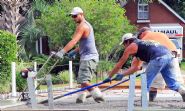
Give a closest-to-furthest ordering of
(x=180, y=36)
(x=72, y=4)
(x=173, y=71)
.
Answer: (x=173, y=71) → (x=72, y=4) → (x=180, y=36)

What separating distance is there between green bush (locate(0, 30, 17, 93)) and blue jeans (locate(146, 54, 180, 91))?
25.1 ft

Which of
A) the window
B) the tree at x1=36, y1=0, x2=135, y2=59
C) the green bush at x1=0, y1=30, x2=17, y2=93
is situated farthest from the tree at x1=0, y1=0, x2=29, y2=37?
the window

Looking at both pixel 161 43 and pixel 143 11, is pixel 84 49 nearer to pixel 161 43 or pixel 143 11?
pixel 161 43

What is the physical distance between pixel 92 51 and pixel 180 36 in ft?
117

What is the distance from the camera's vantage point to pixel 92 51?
11.4 metres

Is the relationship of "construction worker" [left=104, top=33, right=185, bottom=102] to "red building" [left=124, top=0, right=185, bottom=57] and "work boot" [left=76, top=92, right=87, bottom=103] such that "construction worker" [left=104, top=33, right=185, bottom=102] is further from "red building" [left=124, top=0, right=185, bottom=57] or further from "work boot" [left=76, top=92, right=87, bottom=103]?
"red building" [left=124, top=0, right=185, bottom=57]

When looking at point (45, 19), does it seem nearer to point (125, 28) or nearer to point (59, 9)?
point (59, 9)

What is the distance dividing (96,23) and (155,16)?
65.6ft

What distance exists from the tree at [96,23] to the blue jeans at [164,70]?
15.9 meters

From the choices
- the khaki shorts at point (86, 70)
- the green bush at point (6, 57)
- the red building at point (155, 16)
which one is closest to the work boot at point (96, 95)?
the khaki shorts at point (86, 70)

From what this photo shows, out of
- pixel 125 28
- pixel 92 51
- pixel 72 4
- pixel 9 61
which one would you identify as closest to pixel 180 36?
pixel 125 28

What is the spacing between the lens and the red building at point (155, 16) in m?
46.4

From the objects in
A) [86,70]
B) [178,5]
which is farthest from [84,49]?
[178,5]

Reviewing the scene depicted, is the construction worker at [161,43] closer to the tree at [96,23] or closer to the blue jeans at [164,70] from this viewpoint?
the blue jeans at [164,70]
